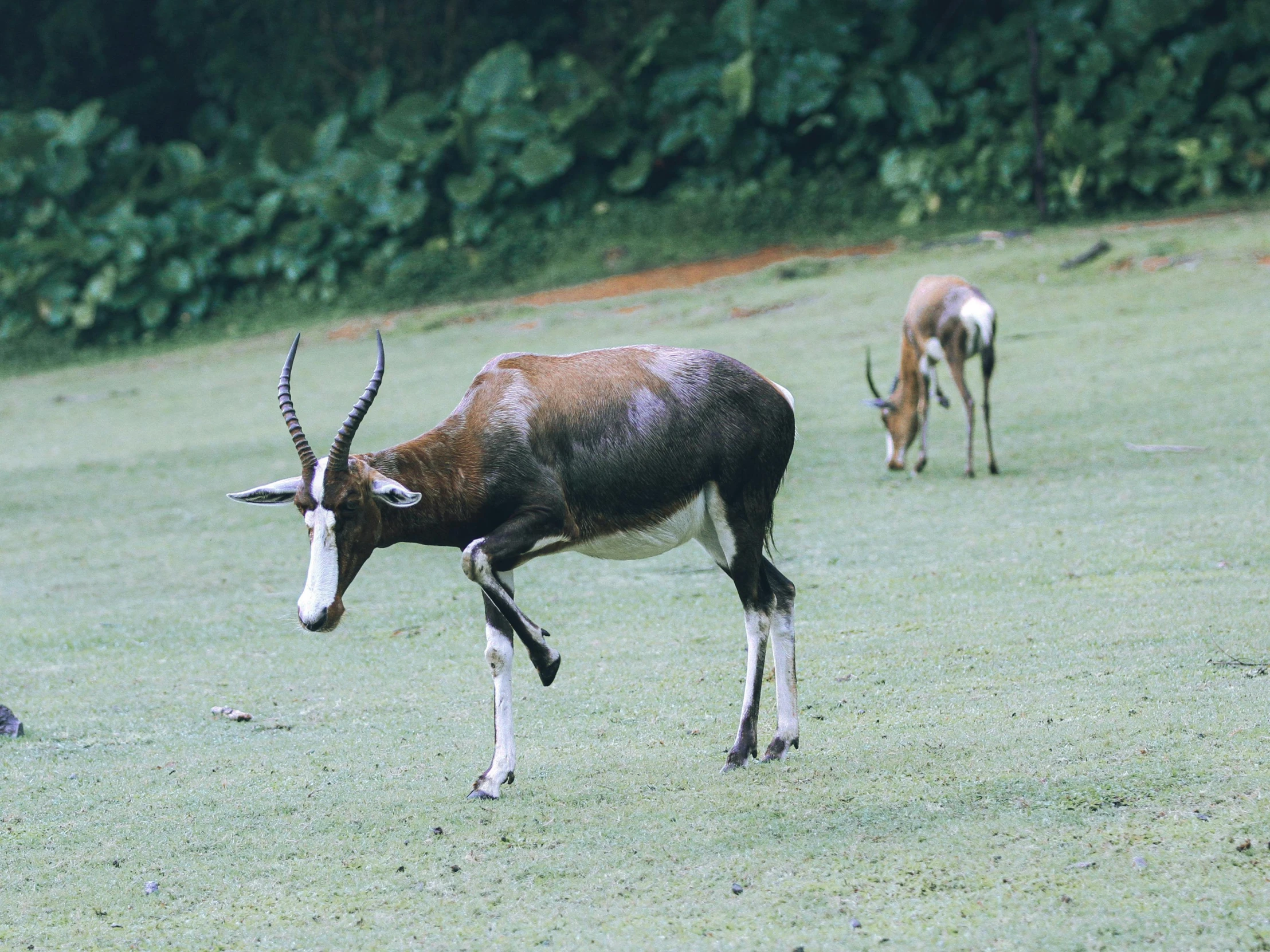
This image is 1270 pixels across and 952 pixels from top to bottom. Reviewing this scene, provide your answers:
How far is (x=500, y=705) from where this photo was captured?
5344 millimetres

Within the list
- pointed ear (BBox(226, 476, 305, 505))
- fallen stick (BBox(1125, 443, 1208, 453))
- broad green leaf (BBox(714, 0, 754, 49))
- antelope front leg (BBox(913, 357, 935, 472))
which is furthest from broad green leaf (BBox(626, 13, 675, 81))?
pointed ear (BBox(226, 476, 305, 505))

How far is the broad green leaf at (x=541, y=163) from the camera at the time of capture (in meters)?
23.8

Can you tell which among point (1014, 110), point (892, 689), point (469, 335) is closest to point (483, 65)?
point (469, 335)

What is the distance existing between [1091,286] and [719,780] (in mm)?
13765

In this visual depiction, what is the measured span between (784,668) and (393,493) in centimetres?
166

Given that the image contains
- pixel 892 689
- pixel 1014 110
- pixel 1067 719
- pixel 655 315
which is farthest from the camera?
pixel 1014 110

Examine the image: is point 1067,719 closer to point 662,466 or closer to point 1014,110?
point 662,466

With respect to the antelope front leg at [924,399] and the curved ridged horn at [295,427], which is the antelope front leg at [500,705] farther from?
the antelope front leg at [924,399]

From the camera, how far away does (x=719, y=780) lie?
5.32m

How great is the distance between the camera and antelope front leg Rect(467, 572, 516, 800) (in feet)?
17.4

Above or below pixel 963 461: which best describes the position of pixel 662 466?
above

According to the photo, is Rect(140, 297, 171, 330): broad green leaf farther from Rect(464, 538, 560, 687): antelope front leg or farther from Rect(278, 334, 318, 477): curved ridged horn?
Rect(464, 538, 560, 687): antelope front leg

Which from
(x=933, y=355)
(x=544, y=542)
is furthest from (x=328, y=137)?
(x=544, y=542)

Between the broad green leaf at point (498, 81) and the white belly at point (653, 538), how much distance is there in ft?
66.7
